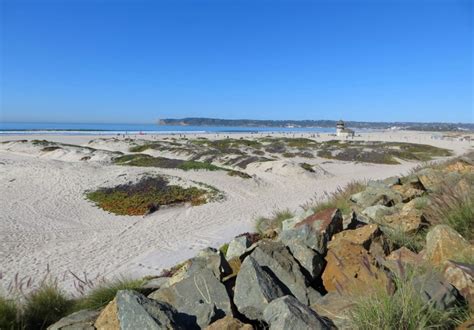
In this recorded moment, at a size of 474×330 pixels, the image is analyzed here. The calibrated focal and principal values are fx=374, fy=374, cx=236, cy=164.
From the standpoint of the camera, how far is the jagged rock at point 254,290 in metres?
3.89

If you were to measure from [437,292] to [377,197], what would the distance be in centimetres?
575

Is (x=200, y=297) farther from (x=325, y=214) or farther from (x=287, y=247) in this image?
(x=325, y=214)

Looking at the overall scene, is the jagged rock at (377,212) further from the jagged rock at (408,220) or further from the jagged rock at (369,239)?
the jagged rock at (369,239)

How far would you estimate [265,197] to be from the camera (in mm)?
19484

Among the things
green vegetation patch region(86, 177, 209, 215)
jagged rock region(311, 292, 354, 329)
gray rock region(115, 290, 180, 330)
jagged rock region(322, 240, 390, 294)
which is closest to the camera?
jagged rock region(311, 292, 354, 329)

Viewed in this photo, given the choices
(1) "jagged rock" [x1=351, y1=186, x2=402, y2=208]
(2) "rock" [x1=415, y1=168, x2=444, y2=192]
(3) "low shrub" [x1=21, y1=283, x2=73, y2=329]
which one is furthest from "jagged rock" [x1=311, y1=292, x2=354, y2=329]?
(2) "rock" [x1=415, y1=168, x2=444, y2=192]

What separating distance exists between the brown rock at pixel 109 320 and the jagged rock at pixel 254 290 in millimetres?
1259

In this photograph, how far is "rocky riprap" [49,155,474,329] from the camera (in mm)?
3334

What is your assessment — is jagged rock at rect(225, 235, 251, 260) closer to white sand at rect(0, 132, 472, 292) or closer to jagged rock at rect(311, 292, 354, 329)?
jagged rock at rect(311, 292, 354, 329)

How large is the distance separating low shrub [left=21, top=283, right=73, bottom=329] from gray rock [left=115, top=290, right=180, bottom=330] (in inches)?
67.4

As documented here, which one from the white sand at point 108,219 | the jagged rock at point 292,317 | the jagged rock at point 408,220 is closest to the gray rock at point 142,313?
the jagged rock at point 292,317

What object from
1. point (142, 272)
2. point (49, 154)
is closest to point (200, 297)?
point (142, 272)

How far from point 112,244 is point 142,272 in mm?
3175

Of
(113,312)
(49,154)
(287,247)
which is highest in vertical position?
(287,247)
